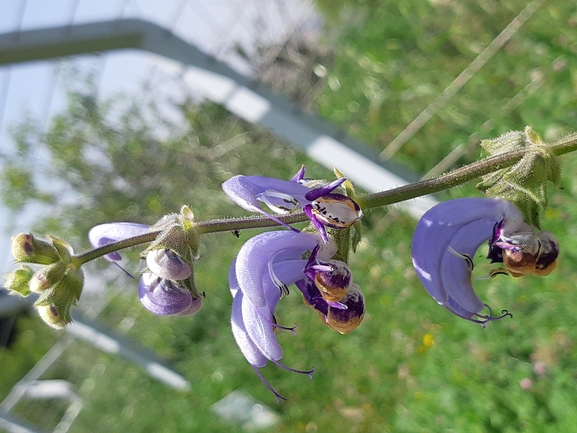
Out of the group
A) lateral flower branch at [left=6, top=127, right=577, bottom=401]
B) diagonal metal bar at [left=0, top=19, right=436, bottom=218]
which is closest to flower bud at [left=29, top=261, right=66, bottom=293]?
lateral flower branch at [left=6, top=127, right=577, bottom=401]

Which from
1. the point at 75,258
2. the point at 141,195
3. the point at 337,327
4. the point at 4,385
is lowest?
the point at 4,385

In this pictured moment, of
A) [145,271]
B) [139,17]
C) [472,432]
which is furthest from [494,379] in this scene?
[139,17]

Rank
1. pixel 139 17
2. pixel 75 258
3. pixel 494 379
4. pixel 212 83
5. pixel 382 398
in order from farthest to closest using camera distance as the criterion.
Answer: pixel 382 398 → pixel 212 83 → pixel 139 17 → pixel 494 379 → pixel 75 258

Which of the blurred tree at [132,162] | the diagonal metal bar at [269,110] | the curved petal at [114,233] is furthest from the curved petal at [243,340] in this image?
the blurred tree at [132,162]

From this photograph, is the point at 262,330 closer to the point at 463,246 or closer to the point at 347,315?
the point at 347,315

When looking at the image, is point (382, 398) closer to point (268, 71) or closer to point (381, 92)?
point (381, 92)

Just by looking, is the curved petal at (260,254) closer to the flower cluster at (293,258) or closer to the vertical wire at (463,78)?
the flower cluster at (293,258)

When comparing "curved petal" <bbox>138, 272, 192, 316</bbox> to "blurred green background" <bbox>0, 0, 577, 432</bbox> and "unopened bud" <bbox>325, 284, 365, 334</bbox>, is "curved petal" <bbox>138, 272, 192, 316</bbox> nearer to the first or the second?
"unopened bud" <bbox>325, 284, 365, 334</bbox>
